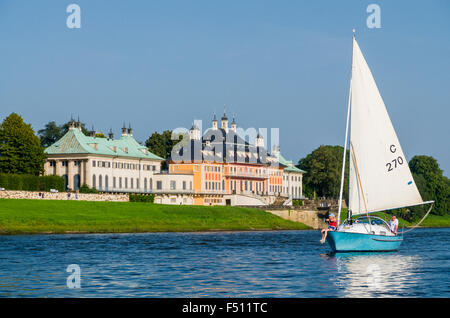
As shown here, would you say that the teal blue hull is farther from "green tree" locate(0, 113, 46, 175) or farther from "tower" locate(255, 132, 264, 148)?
"tower" locate(255, 132, 264, 148)

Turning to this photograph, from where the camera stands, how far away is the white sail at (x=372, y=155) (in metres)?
53.4

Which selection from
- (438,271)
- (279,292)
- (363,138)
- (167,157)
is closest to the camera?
(279,292)

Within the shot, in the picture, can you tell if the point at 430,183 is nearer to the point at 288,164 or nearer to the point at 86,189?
the point at 288,164

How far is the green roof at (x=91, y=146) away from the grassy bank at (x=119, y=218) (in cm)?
2833

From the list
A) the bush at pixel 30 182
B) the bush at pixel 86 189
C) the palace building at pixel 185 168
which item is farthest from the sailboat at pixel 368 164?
the palace building at pixel 185 168

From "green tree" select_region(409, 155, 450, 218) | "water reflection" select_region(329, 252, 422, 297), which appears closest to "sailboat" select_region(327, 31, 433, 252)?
"water reflection" select_region(329, 252, 422, 297)

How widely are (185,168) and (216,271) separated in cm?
11218

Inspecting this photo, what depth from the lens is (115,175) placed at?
139750 millimetres

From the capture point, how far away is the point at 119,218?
9488cm

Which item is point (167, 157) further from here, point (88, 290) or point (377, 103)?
point (88, 290)

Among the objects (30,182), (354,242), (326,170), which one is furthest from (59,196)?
(326,170)

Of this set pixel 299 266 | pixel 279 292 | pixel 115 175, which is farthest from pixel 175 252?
pixel 115 175

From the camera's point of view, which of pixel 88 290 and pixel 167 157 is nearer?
pixel 88 290

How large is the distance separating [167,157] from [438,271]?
126823 millimetres
